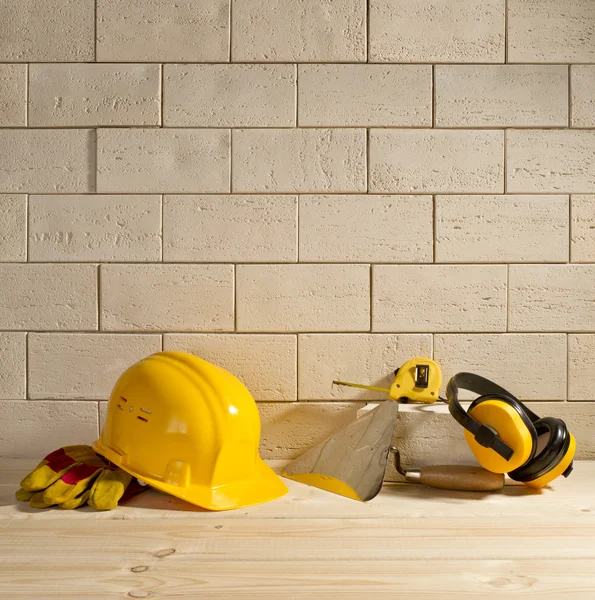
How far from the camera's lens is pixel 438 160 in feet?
6.19

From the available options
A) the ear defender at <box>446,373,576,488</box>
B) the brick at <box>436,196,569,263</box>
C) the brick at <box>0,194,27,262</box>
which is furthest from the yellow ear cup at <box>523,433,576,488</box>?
the brick at <box>0,194,27,262</box>

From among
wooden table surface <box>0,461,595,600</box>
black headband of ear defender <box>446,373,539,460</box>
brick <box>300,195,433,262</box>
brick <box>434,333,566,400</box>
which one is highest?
brick <box>300,195,433,262</box>

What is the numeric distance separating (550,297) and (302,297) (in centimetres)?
81

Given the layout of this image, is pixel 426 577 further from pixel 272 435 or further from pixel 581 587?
pixel 272 435

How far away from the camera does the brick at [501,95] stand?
188 centimetres

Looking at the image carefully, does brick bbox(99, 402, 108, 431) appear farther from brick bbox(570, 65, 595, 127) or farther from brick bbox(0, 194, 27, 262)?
brick bbox(570, 65, 595, 127)

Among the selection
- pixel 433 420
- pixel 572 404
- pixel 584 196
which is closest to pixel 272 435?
pixel 433 420

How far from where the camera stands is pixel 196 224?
6.19 ft

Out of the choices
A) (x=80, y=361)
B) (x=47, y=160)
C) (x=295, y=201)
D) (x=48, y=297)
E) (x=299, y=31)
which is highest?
(x=299, y=31)

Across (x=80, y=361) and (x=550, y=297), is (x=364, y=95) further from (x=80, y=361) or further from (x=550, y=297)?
(x=80, y=361)

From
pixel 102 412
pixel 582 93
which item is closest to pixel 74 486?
pixel 102 412

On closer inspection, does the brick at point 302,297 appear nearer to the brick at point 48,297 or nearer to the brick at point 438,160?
the brick at point 438,160

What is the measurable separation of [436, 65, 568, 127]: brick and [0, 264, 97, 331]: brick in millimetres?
1278

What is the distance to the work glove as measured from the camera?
4.65ft
